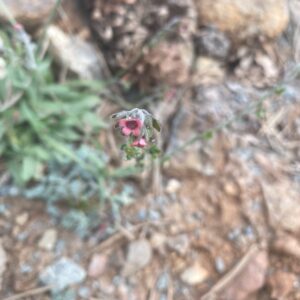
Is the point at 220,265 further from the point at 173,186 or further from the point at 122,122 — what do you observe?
the point at 122,122

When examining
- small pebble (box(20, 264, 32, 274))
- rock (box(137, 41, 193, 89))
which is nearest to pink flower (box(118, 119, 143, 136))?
small pebble (box(20, 264, 32, 274))

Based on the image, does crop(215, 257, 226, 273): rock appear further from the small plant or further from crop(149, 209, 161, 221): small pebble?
the small plant

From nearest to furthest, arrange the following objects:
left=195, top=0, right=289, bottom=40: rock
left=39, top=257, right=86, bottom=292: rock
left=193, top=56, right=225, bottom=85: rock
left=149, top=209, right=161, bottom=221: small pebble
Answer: left=39, top=257, right=86, bottom=292: rock → left=149, top=209, right=161, bottom=221: small pebble → left=193, top=56, right=225, bottom=85: rock → left=195, top=0, right=289, bottom=40: rock

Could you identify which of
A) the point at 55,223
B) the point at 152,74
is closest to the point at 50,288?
the point at 55,223

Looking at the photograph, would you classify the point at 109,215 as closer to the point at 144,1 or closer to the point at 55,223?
the point at 55,223

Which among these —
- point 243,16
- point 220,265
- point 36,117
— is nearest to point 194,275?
point 220,265

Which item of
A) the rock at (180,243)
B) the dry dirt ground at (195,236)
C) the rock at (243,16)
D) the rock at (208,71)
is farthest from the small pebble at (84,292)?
the rock at (243,16)
